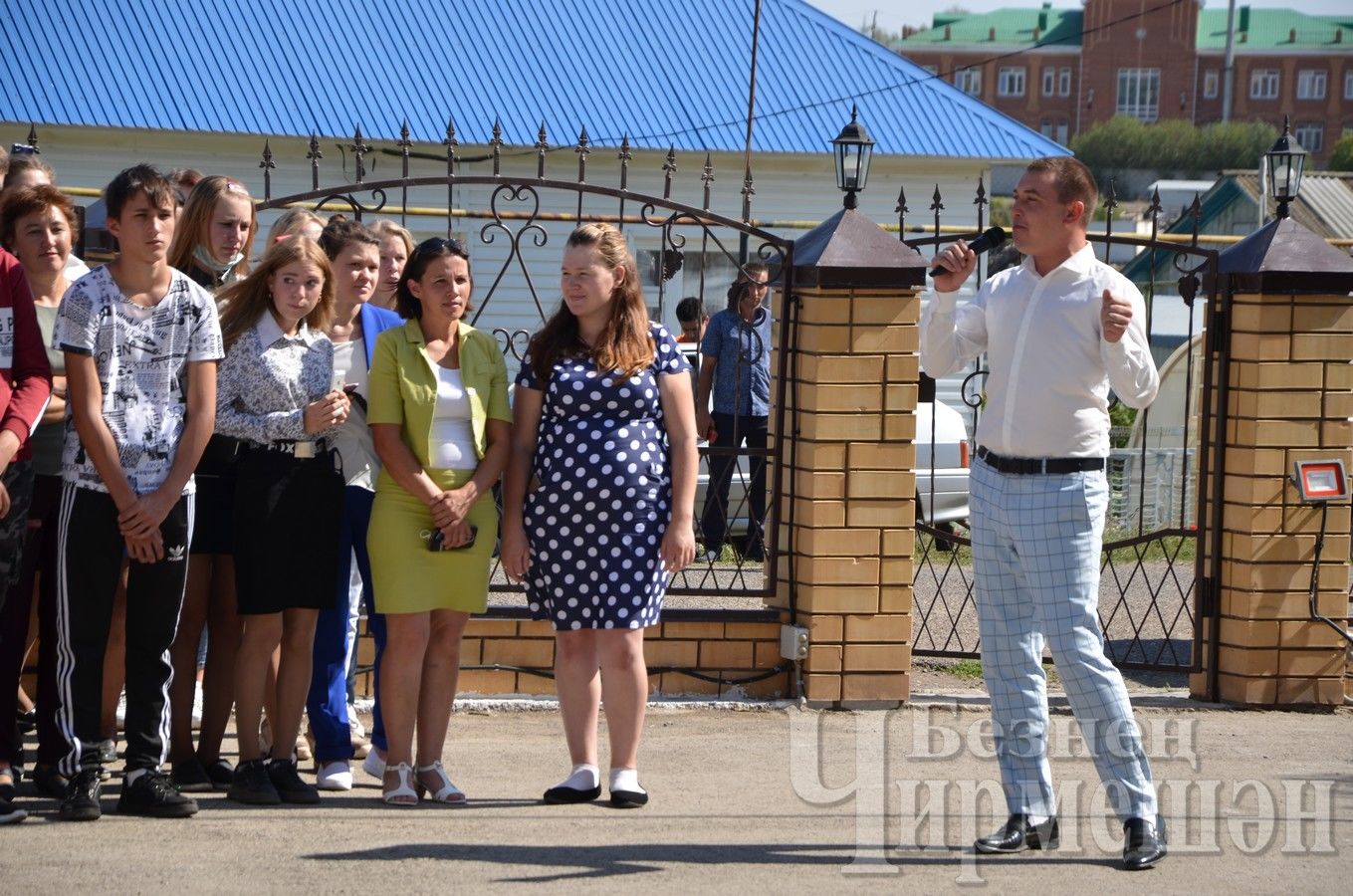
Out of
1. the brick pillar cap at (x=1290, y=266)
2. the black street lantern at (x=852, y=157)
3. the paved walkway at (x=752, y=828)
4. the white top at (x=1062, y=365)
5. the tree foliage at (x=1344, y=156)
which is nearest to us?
the paved walkway at (x=752, y=828)

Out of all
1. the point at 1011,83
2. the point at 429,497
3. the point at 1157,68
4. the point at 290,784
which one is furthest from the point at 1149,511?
the point at 1011,83

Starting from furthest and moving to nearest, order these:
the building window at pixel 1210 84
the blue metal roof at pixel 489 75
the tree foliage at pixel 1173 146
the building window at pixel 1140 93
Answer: the building window at pixel 1210 84 < the building window at pixel 1140 93 < the tree foliage at pixel 1173 146 < the blue metal roof at pixel 489 75

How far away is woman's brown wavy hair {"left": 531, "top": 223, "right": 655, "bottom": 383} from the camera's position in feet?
15.7

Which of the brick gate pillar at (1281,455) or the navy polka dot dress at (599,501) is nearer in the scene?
the navy polka dot dress at (599,501)

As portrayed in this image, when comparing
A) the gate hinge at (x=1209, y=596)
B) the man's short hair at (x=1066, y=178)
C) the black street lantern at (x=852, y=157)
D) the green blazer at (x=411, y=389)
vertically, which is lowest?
the gate hinge at (x=1209, y=596)

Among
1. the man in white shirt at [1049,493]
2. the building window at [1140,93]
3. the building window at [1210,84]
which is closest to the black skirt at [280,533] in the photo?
the man in white shirt at [1049,493]

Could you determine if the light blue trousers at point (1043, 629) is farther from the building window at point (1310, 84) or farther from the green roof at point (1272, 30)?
the building window at point (1310, 84)

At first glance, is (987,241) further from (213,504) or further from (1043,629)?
(213,504)

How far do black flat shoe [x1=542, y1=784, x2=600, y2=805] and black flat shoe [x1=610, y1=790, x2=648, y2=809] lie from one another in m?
0.09

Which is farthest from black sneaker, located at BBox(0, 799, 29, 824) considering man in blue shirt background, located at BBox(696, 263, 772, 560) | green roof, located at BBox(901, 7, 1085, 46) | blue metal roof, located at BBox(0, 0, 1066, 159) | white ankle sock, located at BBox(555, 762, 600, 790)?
green roof, located at BBox(901, 7, 1085, 46)

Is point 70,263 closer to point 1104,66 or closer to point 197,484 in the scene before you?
point 197,484

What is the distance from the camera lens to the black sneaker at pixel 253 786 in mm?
4680

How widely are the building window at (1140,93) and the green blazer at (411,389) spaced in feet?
284

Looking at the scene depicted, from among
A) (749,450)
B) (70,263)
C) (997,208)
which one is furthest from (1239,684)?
(997,208)
